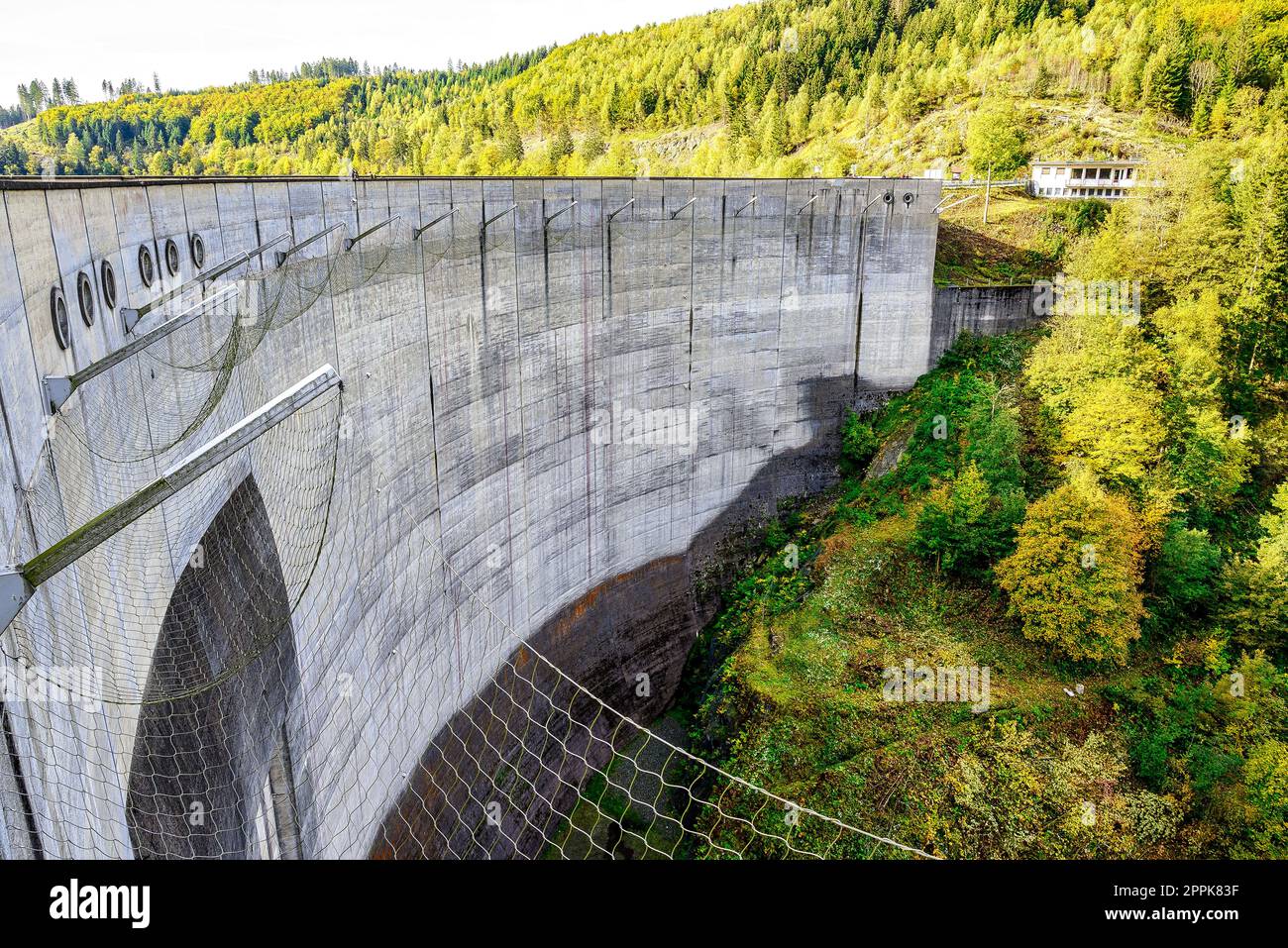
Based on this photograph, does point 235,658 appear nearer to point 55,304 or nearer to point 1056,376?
point 55,304

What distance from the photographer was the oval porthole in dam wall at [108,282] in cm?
734

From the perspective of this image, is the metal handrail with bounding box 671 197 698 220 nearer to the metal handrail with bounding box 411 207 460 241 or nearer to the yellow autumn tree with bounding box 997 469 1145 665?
the metal handrail with bounding box 411 207 460 241

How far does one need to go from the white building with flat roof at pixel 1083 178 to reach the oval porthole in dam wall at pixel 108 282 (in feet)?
125

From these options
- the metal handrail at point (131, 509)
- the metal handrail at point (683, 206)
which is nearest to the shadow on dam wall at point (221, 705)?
the metal handrail at point (131, 509)

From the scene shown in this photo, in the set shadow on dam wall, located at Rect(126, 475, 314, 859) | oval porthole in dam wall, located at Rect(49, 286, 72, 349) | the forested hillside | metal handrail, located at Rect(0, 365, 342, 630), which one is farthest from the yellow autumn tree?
the forested hillside

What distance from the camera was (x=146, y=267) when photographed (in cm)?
825

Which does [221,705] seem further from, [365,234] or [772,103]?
[772,103]

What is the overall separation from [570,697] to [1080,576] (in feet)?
35.9

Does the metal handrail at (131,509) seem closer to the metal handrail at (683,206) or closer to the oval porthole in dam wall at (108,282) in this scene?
the oval porthole in dam wall at (108,282)

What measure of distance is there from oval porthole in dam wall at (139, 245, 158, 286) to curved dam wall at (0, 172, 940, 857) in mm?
100

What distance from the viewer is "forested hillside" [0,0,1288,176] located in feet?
146

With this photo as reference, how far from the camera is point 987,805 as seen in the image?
1606 centimetres

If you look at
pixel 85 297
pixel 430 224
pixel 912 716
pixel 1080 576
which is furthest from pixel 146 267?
pixel 1080 576

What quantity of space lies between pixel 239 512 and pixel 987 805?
13324 mm
